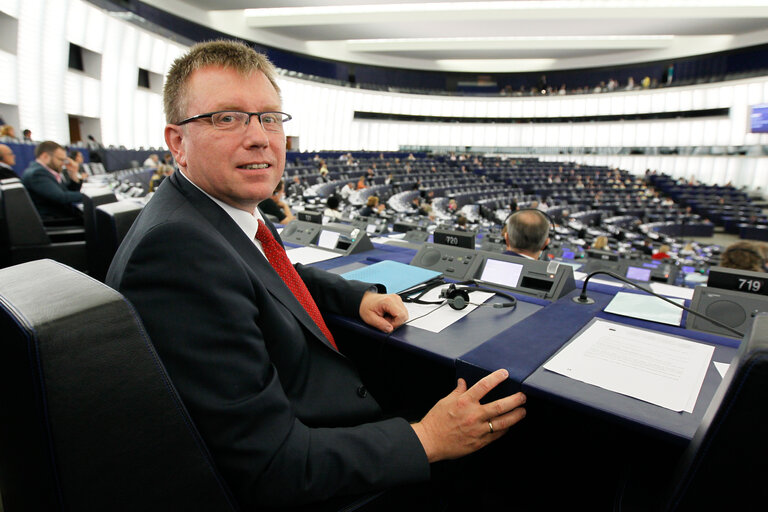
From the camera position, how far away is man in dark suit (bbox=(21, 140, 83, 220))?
3740 mm

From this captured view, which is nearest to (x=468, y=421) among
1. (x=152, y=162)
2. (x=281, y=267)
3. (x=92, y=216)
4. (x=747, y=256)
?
(x=281, y=267)

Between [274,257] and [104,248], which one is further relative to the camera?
[104,248]

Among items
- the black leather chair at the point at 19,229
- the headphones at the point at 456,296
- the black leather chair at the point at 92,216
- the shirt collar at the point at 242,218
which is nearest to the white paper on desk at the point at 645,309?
the headphones at the point at 456,296

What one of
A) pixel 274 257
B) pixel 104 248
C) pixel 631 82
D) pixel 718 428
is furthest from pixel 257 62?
pixel 631 82

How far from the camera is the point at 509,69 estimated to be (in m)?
27.6

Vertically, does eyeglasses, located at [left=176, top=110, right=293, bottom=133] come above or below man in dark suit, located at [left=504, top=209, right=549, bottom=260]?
above

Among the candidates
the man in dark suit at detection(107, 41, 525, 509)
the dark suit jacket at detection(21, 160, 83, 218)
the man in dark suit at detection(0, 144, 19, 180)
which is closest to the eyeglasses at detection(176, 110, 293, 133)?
the man in dark suit at detection(107, 41, 525, 509)

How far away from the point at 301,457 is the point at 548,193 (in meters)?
18.3

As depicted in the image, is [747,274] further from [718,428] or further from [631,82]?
[631,82]

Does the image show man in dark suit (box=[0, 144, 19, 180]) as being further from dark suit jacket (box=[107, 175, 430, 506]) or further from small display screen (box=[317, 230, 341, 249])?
dark suit jacket (box=[107, 175, 430, 506])

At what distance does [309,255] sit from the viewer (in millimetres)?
2074

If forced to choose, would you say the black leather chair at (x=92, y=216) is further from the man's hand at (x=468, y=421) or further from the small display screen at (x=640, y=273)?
the small display screen at (x=640, y=273)

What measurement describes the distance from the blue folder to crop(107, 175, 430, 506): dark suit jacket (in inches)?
23.5

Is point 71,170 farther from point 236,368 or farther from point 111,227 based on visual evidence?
point 236,368
